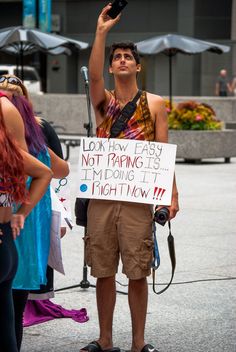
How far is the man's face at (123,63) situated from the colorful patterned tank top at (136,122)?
182 mm

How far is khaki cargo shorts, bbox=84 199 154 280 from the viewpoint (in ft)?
20.2

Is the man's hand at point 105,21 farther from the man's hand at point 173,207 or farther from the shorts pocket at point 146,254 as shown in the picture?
the shorts pocket at point 146,254

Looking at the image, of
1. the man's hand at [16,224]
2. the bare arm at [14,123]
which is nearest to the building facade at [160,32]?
the bare arm at [14,123]

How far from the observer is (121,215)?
6.23m

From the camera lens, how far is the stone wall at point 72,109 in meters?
29.3

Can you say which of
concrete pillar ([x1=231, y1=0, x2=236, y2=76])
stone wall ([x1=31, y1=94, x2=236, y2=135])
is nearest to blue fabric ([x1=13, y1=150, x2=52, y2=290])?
stone wall ([x1=31, y1=94, x2=236, y2=135])

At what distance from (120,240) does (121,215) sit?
15cm

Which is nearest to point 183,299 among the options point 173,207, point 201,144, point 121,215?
point 173,207

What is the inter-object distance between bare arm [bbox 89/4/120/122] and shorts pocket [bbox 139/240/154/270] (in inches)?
33.5

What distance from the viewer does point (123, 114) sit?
6.26 m

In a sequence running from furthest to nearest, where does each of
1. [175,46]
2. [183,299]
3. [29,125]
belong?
1. [175,46]
2. [183,299]
3. [29,125]

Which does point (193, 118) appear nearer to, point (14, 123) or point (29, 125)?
point (29, 125)

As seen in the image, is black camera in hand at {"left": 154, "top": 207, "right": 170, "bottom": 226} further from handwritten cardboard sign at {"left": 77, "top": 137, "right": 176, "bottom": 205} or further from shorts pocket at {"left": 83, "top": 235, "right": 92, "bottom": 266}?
shorts pocket at {"left": 83, "top": 235, "right": 92, "bottom": 266}

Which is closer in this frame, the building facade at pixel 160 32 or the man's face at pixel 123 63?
the man's face at pixel 123 63
